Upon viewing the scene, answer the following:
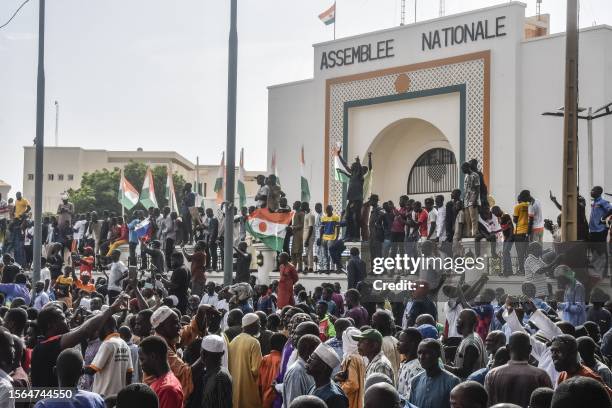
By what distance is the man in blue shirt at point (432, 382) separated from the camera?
24.3 feet

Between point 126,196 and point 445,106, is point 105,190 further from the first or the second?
point 445,106

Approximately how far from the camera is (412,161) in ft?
105

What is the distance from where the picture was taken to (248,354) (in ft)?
29.7

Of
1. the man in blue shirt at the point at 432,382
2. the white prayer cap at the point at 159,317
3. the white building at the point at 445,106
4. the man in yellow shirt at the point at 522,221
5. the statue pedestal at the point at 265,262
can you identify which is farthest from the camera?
the white building at the point at 445,106

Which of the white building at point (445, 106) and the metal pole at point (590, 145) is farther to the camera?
the white building at point (445, 106)

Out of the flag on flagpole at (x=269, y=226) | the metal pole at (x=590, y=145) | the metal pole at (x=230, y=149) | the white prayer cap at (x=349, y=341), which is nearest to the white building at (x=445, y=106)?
the metal pole at (x=590, y=145)

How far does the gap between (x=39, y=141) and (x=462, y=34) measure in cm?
1461

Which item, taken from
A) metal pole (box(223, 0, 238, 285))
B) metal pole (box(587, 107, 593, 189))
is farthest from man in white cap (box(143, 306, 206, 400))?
metal pole (box(587, 107, 593, 189))

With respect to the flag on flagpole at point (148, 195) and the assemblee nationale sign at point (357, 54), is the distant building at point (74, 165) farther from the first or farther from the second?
the flag on flagpole at point (148, 195)

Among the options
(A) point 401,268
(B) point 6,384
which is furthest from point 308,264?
(B) point 6,384

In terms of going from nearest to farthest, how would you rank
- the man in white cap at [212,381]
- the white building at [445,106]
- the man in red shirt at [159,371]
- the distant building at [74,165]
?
the man in red shirt at [159,371], the man in white cap at [212,381], the white building at [445,106], the distant building at [74,165]

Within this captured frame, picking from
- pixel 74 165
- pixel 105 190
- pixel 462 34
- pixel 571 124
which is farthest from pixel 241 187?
pixel 74 165

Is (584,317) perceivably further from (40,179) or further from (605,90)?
(605,90)

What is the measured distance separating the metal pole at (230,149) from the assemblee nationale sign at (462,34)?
14.8 meters
